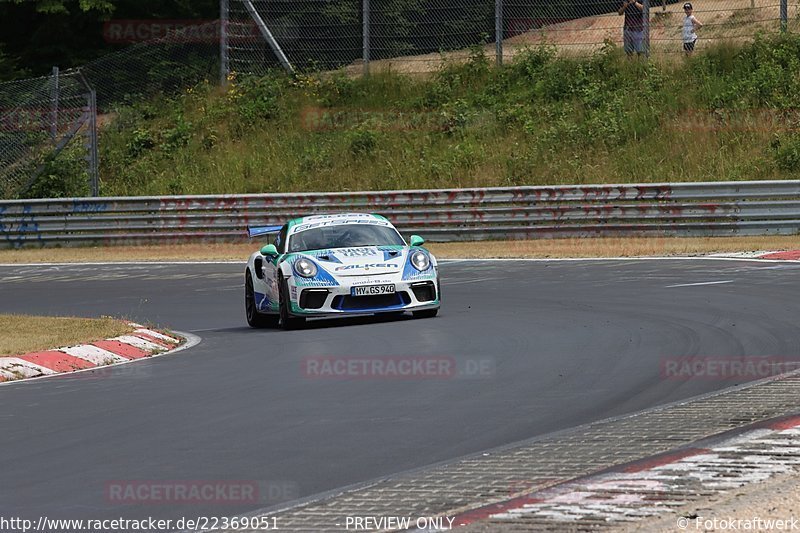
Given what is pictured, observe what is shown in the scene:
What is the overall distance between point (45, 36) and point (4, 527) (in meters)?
36.3

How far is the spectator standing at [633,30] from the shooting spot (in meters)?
32.0

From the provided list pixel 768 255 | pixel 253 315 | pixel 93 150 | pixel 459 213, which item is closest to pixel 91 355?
pixel 253 315

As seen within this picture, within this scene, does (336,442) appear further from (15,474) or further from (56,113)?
(56,113)

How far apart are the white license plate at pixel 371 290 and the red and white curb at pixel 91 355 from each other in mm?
1828

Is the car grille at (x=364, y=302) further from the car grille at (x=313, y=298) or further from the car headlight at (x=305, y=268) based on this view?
the car headlight at (x=305, y=268)

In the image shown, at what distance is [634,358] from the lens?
35.9 ft

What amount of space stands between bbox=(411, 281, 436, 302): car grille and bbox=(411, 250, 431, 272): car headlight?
0.54ft

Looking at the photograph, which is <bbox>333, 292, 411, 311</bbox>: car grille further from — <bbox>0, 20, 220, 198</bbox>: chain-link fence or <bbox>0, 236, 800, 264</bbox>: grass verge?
<bbox>0, 20, 220, 198</bbox>: chain-link fence

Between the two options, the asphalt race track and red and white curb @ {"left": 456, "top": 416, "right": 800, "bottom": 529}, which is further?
the asphalt race track

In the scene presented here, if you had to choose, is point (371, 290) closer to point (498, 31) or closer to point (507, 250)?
point (507, 250)

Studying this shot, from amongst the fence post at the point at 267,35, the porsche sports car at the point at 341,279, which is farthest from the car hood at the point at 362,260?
the fence post at the point at 267,35

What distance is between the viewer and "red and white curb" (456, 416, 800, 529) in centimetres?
562

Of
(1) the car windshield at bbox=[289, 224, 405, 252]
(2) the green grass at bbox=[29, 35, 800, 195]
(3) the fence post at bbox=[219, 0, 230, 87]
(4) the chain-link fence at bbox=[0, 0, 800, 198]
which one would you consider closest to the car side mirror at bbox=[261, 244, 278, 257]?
(1) the car windshield at bbox=[289, 224, 405, 252]

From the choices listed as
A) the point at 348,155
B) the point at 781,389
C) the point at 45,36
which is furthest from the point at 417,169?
the point at 781,389
